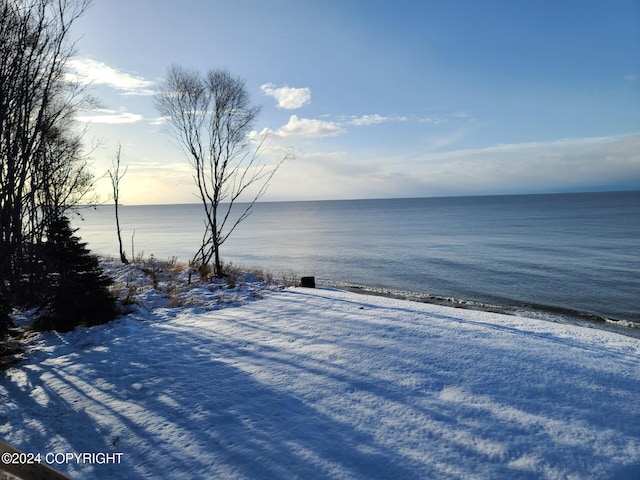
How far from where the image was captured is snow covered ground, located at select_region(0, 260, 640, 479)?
3635mm

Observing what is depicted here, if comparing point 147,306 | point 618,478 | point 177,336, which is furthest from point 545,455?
point 147,306

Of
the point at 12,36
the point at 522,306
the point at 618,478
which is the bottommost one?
the point at 522,306

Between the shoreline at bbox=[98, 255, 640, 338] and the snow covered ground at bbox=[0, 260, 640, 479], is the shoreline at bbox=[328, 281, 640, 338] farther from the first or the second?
the snow covered ground at bbox=[0, 260, 640, 479]

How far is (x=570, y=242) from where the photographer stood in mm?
32812

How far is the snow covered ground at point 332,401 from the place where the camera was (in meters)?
3.63

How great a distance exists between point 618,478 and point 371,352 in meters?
3.68

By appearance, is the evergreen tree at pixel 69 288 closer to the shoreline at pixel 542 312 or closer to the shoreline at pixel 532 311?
the shoreline at pixel 532 311

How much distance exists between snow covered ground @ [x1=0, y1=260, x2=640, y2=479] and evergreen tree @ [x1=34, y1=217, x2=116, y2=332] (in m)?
0.55

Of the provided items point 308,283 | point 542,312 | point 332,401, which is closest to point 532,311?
point 542,312

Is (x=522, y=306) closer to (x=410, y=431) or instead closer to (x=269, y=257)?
(x=410, y=431)

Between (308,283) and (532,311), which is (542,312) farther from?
(308,283)

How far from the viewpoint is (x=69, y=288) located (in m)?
8.34

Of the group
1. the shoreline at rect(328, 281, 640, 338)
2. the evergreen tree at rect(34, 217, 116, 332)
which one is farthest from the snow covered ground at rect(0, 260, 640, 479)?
the shoreline at rect(328, 281, 640, 338)

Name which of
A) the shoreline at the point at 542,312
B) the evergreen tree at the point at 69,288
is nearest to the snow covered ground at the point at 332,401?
the evergreen tree at the point at 69,288
